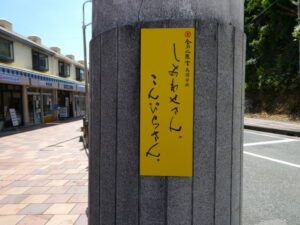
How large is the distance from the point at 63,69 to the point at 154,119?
2206 cm

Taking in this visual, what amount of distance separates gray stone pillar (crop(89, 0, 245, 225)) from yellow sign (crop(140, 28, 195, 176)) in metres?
0.05

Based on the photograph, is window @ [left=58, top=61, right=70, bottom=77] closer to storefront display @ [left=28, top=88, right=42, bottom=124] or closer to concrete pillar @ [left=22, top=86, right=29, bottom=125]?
storefront display @ [left=28, top=88, right=42, bottom=124]

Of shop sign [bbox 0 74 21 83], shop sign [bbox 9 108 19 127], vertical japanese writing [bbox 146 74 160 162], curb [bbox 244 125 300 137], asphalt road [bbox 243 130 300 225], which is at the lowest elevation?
asphalt road [bbox 243 130 300 225]

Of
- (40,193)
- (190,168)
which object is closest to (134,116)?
(190,168)

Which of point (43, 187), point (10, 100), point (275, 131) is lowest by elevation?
point (43, 187)

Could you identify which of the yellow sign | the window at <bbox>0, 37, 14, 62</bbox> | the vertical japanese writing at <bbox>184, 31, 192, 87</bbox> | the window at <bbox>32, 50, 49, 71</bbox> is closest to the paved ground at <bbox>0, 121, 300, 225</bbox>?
the yellow sign

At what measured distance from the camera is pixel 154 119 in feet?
4.59

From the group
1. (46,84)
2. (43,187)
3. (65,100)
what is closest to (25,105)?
(46,84)

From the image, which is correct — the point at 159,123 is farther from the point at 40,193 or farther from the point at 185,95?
the point at 40,193

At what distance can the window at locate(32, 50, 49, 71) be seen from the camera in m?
16.0

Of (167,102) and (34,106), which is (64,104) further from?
(167,102)

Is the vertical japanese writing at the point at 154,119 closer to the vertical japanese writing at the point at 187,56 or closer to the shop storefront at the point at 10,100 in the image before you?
the vertical japanese writing at the point at 187,56

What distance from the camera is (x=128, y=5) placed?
1.44 metres

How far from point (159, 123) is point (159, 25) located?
62 cm
